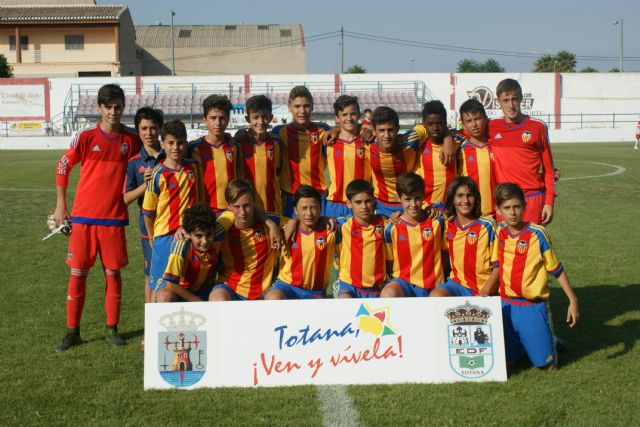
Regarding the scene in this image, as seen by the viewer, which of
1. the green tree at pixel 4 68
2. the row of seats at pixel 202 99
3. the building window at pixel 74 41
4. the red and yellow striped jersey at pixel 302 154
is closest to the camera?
the red and yellow striped jersey at pixel 302 154

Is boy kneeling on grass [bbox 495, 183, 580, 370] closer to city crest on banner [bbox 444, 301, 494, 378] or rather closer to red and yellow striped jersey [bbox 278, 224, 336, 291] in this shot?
city crest on banner [bbox 444, 301, 494, 378]

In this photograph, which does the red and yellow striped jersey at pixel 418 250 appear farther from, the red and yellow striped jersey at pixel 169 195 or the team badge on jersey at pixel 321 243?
the red and yellow striped jersey at pixel 169 195

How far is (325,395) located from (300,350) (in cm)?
32

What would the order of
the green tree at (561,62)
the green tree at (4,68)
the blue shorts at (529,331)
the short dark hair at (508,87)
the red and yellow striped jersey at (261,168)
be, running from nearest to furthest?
the blue shorts at (529,331) < the short dark hair at (508,87) < the red and yellow striped jersey at (261,168) < the green tree at (4,68) < the green tree at (561,62)

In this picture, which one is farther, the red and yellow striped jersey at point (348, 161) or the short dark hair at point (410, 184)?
the red and yellow striped jersey at point (348, 161)

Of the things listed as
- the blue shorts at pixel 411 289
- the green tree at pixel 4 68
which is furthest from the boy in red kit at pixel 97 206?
the green tree at pixel 4 68

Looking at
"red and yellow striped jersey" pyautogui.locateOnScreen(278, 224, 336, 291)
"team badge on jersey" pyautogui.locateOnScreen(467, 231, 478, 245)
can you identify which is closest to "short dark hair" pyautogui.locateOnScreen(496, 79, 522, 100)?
"team badge on jersey" pyautogui.locateOnScreen(467, 231, 478, 245)

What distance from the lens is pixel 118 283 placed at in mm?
4809

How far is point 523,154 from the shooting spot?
193 inches

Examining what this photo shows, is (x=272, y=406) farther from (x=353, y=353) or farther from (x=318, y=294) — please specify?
(x=318, y=294)

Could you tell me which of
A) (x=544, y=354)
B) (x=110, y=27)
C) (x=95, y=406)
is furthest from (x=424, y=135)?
(x=110, y=27)

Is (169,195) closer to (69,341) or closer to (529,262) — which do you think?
(69,341)

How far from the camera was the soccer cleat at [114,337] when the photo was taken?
4.64 metres

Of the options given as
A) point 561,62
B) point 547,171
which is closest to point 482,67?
point 561,62
